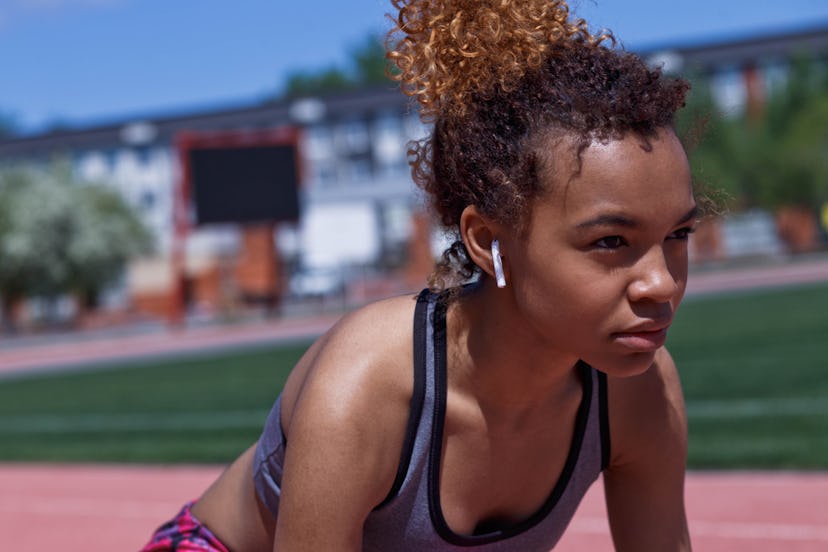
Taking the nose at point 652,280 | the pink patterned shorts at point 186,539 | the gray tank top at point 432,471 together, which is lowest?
the pink patterned shorts at point 186,539

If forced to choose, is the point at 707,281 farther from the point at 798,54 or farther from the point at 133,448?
the point at 133,448

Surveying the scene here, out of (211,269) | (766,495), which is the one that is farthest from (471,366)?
(211,269)

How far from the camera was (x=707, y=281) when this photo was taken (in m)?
35.7

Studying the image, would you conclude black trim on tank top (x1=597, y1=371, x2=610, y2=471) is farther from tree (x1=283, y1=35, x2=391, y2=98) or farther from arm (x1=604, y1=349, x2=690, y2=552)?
tree (x1=283, y1=35, x2=391, y2=98)

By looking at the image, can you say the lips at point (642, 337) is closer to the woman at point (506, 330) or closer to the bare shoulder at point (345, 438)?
the woman at point (506, 330)

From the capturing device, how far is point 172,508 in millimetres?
7500

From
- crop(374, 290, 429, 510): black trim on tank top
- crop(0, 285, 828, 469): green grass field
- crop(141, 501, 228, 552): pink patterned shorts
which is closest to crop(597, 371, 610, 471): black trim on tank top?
crop(374, 290, 429, 510): black trim on tank top

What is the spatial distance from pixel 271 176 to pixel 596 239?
34.9 m

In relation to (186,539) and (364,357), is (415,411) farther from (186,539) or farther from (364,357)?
(186,539)

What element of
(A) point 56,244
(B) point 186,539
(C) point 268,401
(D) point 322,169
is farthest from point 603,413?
(D) point 322,169

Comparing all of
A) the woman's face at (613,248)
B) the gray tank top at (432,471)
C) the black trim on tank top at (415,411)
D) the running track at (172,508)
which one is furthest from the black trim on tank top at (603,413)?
the running track at (172,508)

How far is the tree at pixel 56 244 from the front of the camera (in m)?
50.2

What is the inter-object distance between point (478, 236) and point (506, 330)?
187 mm

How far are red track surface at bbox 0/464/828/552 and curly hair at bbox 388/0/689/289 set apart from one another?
3.84 metres
